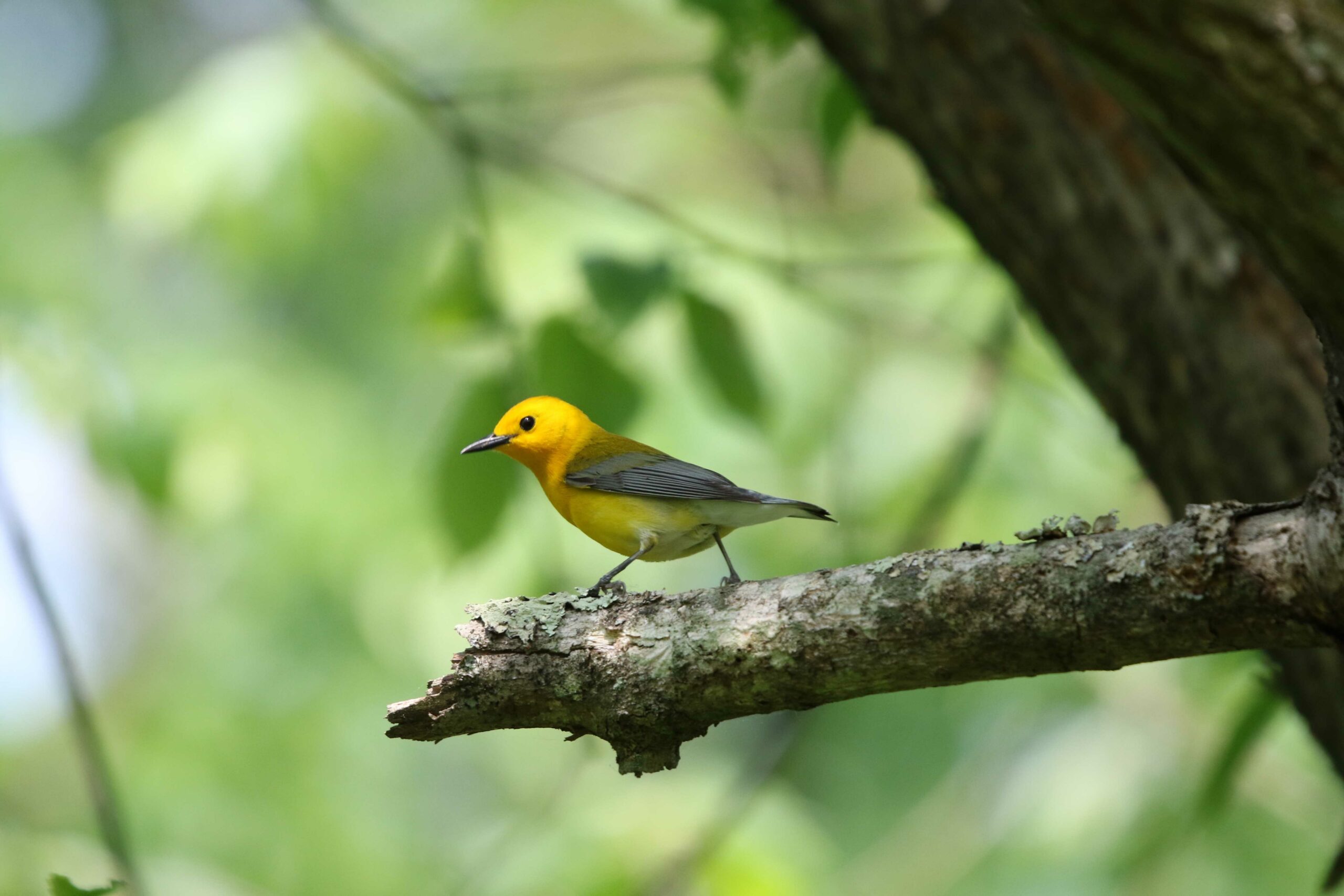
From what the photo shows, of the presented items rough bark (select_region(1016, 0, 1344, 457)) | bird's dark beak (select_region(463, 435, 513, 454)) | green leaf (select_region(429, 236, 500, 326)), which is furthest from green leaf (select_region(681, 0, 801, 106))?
rough bark (select_region(1016, 0, 1344, 457))

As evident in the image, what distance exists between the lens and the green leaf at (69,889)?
7.77ft

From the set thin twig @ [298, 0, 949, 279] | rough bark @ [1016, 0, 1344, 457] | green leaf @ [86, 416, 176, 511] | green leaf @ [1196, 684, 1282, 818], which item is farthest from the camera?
green leaf @ [86, 416, 176, 511]

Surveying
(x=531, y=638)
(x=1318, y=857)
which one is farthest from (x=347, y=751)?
(x=531, y=638)

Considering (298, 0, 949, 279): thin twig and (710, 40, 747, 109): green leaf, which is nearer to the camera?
(710, 40, 747, 109): green leaf

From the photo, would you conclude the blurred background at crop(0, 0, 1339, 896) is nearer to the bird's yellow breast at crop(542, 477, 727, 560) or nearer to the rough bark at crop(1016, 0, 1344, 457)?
the bird's yellow breast at crop(542, 477, 727, 560)

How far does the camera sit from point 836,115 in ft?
16.9

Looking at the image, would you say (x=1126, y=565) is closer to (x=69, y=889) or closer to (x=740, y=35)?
(x=69, y=889)

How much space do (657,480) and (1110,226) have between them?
2.08m

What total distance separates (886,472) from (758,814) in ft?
8.02

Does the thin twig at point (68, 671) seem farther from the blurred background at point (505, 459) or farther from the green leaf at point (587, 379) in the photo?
the green leaf at point (587, 379)

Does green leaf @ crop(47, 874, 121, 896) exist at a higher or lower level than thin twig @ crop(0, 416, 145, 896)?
lower

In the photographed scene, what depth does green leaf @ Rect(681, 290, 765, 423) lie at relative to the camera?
4.76 meters

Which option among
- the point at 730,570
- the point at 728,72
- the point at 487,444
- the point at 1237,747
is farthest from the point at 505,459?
the point at 1237,747

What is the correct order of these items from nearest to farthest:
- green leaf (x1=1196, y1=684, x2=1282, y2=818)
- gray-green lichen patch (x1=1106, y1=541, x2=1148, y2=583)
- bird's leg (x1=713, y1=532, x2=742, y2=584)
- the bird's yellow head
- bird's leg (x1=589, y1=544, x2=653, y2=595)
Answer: gray-green lichen patch (x1=1106, y1=541, x2=1148, y2=583) < bird's leg (x1=713, y1=532, x2=742, y2=584) < bird's leg (x1=589, y1=544, x2=653, y2=595) < green leaf (x1=1196, y1=684, x2=1282, y2=818) < the bird's yellow head
